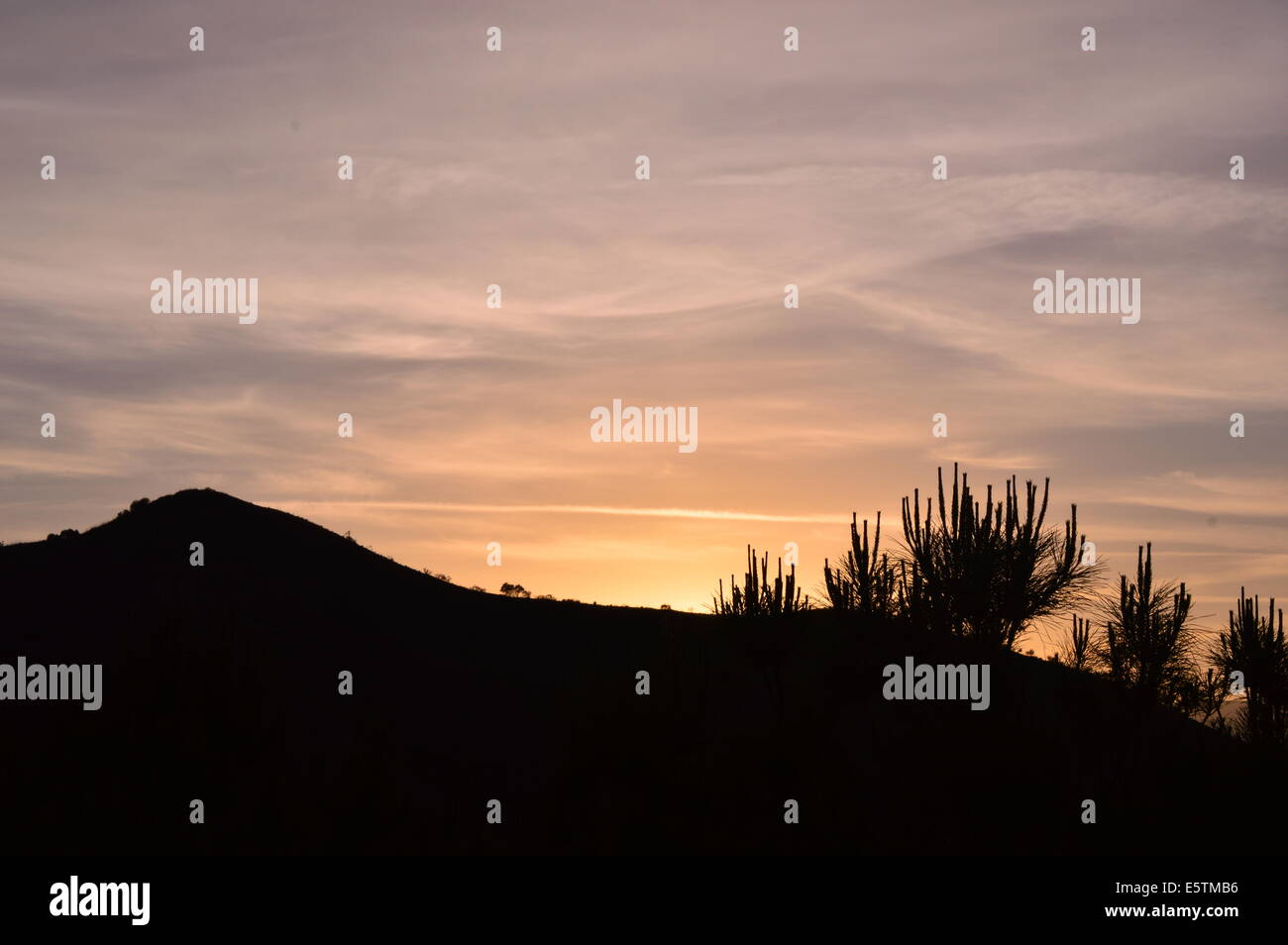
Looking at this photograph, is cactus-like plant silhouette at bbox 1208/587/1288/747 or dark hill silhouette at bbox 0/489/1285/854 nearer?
dark hill silhouette at bbox 0/489/1285/854

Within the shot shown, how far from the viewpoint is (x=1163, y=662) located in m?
34.7

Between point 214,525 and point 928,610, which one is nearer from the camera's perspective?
point 928,610

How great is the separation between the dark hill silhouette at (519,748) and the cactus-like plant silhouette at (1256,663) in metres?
7.34

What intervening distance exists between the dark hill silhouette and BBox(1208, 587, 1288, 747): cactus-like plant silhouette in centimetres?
734

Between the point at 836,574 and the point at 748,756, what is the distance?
10.4 meters

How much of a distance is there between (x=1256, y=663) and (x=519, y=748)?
25.9 meters

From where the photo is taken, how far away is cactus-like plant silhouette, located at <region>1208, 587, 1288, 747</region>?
4009 cm

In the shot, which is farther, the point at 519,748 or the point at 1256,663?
the point at 1256,663

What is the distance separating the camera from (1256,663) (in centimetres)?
4097

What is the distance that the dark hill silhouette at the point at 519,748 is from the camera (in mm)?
21516

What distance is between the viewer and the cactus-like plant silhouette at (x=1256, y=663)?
4009 cm

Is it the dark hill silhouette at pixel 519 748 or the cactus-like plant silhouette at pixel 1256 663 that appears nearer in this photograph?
the dark hill silhouette at pixel 519 748
